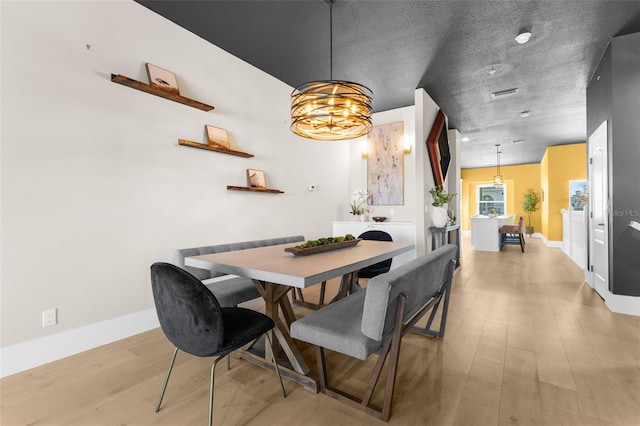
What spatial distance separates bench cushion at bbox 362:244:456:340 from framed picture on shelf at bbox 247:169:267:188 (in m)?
2.54

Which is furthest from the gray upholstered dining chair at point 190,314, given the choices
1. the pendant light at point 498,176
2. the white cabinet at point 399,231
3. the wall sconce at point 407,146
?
the pendant light at point 498,176

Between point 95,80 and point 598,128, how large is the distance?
5.47 metres

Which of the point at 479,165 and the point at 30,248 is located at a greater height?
the point at 479,165

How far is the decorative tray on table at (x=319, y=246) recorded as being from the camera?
2217mm

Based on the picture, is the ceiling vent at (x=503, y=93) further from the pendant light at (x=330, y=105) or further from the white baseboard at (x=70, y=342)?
the white baseboard at (x=70, y=342)

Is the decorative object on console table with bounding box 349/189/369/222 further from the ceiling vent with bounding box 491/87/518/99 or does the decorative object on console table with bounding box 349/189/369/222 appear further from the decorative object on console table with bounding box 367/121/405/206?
the ceiling vent with bounding box 491/87/518/99

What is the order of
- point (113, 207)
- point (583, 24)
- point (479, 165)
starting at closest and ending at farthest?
point (113, 207) → point (583, 24) → point (479, 165)

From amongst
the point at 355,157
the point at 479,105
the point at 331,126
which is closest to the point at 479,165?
the point at 479,105

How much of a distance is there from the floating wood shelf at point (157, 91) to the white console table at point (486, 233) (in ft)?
24.2

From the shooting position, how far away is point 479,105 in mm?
5191

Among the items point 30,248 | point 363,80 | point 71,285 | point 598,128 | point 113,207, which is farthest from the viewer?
point 363,80

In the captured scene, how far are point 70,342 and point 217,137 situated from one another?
2255 millimetres

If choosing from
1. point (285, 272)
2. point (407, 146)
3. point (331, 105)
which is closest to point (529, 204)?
point (407, 146)

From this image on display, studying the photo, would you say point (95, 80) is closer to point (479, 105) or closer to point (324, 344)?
point (324, 344)
